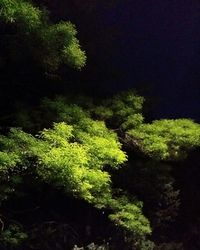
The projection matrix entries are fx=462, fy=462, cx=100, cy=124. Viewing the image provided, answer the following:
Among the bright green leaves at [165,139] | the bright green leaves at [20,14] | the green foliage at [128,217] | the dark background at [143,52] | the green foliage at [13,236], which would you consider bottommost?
the green foliage at [13,236]

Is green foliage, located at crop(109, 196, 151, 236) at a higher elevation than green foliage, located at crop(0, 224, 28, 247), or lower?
higher

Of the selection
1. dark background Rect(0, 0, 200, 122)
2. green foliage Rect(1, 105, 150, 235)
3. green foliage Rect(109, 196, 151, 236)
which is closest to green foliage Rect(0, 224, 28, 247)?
green foliage Rect(1, 105, 150, 235)

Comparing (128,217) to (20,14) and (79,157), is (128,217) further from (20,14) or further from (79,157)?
(20,14)

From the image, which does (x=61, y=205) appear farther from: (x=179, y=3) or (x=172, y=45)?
(x=179, y=3)

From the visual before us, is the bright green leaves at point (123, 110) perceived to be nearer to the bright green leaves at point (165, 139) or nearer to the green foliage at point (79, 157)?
the bright green leaves at point (165, 139)

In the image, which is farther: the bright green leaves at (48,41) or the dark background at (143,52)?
the dark background at (143,52)

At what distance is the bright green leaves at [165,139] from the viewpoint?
6.38 m

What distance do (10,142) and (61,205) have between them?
2.11 metres

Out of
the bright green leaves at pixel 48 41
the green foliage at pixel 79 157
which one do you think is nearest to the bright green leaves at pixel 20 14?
the bright green leaves at pixel 48 41

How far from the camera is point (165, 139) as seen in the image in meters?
6.46

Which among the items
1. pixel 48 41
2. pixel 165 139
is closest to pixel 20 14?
pixel 48 41

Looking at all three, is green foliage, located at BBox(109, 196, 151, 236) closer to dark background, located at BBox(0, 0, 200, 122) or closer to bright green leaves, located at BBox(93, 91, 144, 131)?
bright green leaves, located at BBox(93, 91, 144, 131)

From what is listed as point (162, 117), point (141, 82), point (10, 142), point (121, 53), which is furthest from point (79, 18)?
A: point (10, 142)

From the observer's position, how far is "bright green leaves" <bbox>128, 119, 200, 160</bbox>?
6379 mm
